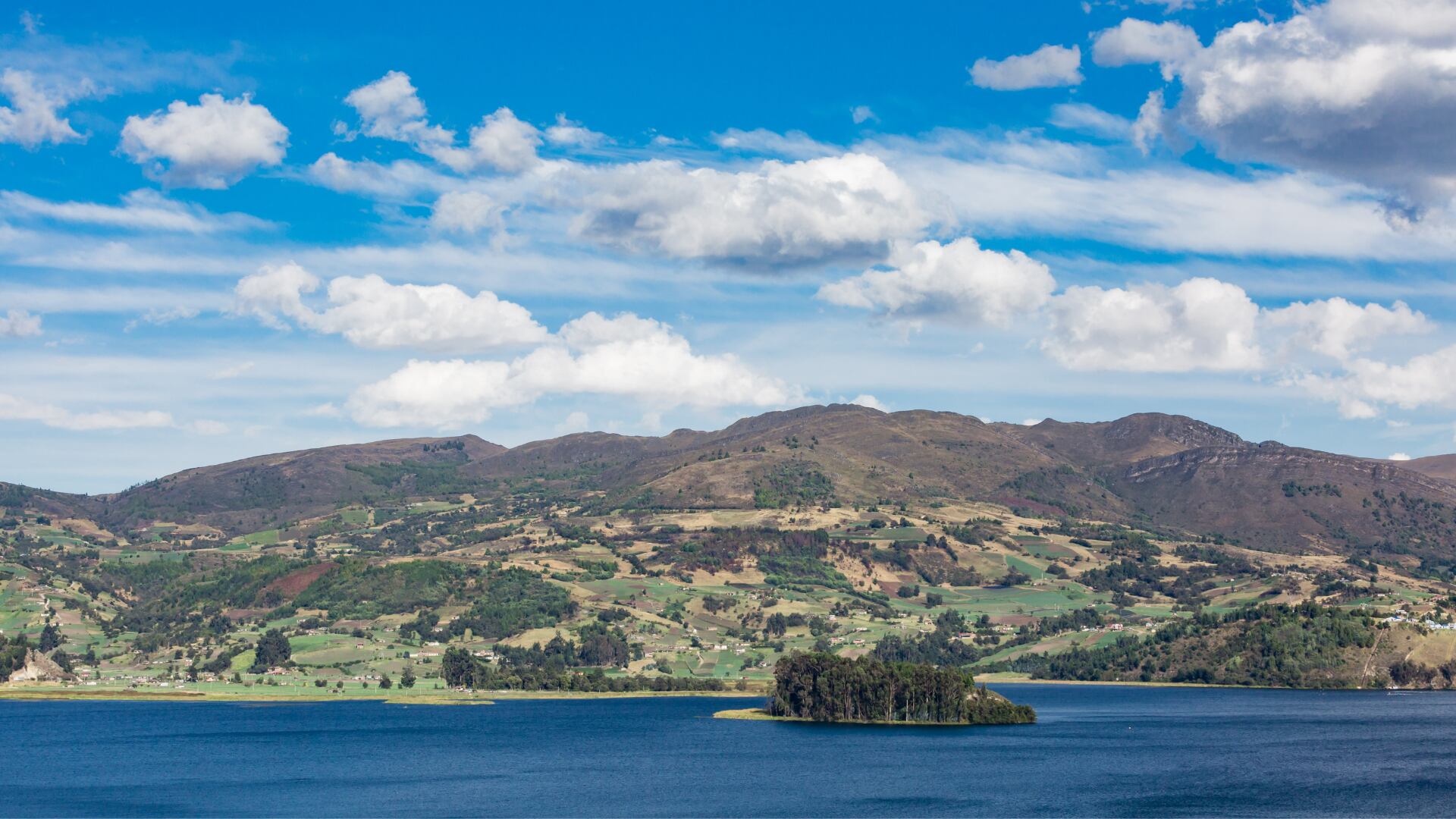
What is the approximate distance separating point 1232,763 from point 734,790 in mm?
66895

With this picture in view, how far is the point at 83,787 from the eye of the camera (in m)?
167

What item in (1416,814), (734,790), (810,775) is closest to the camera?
(1416,814)

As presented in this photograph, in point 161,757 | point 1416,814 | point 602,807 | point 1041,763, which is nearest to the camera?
point 1416,814

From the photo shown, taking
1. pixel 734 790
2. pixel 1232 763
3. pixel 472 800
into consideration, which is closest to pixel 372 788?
pixel 472 800

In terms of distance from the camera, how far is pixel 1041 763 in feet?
610

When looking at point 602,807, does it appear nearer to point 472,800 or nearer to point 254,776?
point 472,800

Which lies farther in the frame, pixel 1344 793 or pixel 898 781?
pixel 898 781

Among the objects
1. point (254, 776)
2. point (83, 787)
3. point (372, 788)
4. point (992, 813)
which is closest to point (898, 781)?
point (992, 813)

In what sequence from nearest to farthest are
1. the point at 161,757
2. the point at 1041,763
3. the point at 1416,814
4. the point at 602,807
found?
the point at 1416,814
the point at 602,807
the point at 1041,763
the point at 161,757

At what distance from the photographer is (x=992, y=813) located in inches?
5778

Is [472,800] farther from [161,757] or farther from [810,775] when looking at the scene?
[161,757]

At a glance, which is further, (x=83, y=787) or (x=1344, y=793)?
(x=83, y=787)

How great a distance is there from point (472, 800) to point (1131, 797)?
71894 millimetres

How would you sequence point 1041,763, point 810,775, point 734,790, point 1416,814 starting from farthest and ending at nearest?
point 1041,763
point 810,775
point 734,790
point 1416,814
